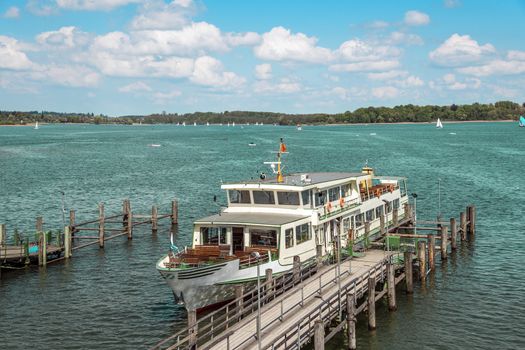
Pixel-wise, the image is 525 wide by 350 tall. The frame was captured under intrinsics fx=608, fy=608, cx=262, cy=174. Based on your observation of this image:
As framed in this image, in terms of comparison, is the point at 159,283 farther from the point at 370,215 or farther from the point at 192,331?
the point at 370,215

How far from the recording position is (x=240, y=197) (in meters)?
37.1

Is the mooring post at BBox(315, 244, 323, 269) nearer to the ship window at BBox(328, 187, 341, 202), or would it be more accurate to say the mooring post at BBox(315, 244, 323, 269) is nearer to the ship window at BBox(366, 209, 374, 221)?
the ship window at BBox(328, 187, 341, 202)

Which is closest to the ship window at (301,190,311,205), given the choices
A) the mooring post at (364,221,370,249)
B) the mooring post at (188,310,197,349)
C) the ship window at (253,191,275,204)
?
the ship window at (253,191,275,204)

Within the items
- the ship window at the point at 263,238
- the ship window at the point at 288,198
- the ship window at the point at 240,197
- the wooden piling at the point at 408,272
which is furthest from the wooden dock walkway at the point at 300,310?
the ship window at the point at 240,197

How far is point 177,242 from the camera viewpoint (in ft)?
165

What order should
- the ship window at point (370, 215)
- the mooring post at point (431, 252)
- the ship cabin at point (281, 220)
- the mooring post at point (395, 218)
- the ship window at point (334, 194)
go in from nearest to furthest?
the ship cabin at point (281, 220) → the ship window at point (334, 194) → the mooring post at point (431, 252) → the ship window at point (370, 215) → the mooring post at point (395, 218)

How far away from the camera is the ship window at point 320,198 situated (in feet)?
122

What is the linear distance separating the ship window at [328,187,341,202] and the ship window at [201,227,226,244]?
327 inches

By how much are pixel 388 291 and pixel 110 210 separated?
3993 cm

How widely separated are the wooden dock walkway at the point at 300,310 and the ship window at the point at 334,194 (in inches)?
210

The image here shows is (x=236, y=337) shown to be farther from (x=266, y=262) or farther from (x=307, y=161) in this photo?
(x=307, y=161)

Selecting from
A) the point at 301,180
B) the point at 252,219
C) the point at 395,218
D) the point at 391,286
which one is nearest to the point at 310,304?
the point at 391,286

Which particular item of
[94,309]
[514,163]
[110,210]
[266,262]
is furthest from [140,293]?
[514,163]

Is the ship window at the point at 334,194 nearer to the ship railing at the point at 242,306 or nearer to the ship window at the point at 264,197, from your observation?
the ship window at the point at 264,197
